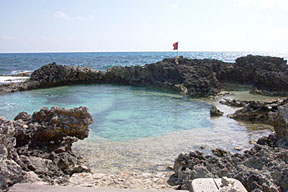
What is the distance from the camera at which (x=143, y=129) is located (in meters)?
11.9

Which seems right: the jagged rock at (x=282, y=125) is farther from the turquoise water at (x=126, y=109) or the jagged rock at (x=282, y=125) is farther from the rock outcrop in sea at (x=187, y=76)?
the rock outcrop in sea at (x=187, y=76)

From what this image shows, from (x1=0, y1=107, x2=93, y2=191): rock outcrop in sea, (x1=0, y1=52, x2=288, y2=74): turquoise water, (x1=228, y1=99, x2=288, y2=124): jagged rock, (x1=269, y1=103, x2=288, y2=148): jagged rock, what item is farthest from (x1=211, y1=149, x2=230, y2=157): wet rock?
(x1=0, y1=52, x2=288, y2=74): turquoise water

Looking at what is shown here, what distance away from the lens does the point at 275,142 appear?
802cm

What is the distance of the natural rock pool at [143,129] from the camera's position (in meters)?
8.52

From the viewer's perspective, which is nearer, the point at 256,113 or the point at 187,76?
the point at 256,113

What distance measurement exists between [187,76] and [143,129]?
13.8 metres

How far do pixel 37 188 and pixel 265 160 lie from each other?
15.2ft

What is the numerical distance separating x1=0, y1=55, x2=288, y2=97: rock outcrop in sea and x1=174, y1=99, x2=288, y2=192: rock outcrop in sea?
553 inches

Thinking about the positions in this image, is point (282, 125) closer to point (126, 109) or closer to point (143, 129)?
point (143, 129)

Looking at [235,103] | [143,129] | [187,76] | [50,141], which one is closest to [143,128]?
[143,129]

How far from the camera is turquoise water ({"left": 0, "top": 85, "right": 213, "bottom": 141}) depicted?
39.1ft

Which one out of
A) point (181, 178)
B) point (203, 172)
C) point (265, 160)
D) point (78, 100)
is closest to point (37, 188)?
point (203, 172)

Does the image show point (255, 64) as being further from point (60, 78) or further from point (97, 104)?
point (60, 78)

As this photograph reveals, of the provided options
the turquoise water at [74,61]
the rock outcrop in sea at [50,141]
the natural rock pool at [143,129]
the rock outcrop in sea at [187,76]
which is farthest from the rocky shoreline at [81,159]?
the turquoise water at [74,61]
